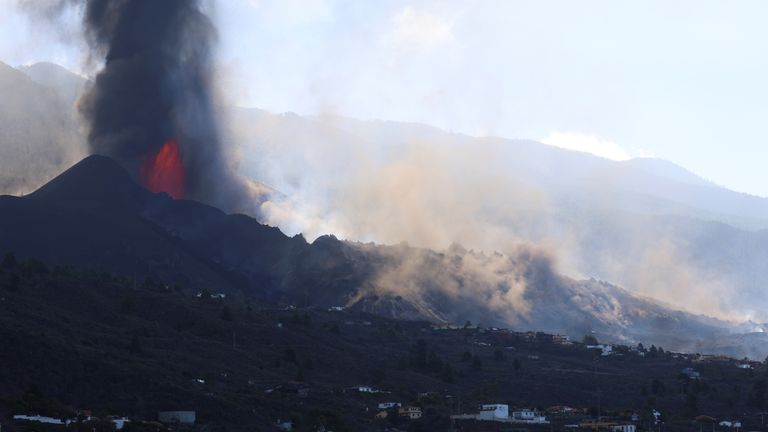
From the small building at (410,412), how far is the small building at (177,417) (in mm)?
22300

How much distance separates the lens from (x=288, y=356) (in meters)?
162

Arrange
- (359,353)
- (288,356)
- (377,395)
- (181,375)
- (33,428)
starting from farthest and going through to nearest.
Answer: (359,353), (288,356), (377,395), (181,375), (33,428)

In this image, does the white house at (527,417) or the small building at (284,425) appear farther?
the white house at (527,417)

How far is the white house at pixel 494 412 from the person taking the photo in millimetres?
141625

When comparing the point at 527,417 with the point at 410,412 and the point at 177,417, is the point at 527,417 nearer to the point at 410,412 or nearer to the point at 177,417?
the point at 410,412

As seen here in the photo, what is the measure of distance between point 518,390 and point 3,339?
59911 mm

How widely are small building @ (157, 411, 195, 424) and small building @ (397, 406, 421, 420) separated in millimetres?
22300

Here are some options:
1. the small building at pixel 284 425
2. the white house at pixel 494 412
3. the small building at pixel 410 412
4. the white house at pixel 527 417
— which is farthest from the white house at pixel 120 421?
the white house at pixel 527 417

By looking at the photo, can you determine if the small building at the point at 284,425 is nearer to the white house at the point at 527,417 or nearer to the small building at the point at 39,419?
the small building at the point at 39,419

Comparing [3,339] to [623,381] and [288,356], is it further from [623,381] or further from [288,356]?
[623,381]

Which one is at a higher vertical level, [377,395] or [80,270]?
[80,270]

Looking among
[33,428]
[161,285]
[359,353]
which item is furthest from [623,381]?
[33,428]

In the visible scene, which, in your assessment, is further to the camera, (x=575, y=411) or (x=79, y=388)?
(x=575, y=411)

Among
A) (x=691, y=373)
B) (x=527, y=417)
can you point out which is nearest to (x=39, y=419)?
(x=527, y=417)
